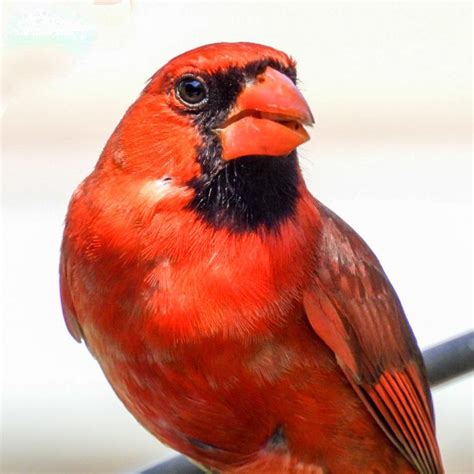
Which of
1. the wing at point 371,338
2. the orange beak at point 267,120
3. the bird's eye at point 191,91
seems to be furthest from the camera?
the wing at point 371,338

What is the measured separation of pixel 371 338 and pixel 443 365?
0.11 meters

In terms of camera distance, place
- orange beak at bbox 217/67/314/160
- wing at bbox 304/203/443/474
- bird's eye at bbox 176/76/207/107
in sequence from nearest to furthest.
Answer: orange beak at bbox 217/67/314/160, bird's eye at bbox 176/76/207/107, wing at bbox 304/203/443/474

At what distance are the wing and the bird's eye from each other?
0.30m

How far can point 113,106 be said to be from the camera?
282 centimetres

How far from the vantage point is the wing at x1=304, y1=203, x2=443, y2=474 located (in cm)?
175

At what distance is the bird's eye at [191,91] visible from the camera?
1563 mm

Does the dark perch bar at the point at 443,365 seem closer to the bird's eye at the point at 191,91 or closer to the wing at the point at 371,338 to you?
the wing at the point at 371,338

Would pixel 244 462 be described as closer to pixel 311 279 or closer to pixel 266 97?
pixel 311 279

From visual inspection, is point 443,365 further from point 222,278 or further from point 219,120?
point 219,120

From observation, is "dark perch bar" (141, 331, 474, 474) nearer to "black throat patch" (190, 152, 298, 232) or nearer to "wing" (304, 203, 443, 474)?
"wing" (304, 203, 443, 474)

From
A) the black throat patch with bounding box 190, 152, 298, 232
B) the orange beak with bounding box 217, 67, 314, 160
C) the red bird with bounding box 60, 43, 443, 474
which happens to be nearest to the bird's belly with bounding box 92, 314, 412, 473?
the red bird with bounding box 60, 43, 443, 474

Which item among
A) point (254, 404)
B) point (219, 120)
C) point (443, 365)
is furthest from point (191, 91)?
point (443, 365)

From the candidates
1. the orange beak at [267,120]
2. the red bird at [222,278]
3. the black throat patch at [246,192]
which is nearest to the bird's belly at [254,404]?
the red bird at [222,278]

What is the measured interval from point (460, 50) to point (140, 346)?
1737mm
